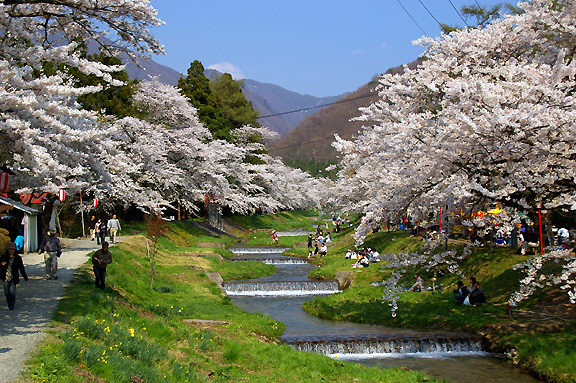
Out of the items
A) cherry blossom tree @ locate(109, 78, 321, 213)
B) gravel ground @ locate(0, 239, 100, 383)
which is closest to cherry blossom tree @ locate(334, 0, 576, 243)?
gravel ground @ locate(0, 239, 100, 383)

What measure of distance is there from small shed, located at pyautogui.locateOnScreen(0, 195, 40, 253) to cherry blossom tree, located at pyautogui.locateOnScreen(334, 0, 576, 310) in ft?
54.5

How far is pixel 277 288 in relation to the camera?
2798cm

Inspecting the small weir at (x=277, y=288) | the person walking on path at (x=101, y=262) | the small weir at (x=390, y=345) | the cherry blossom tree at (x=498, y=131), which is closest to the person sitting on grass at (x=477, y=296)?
the small weir at (x=390, y=345)

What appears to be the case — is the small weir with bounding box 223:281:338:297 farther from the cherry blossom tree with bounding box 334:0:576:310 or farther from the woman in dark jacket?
the woman in dark jacket

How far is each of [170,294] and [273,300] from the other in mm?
5515

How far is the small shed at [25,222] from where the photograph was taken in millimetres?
24828

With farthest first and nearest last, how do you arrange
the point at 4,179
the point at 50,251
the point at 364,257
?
the point at 364,257 → the point at 50,251 → the point at 4,179

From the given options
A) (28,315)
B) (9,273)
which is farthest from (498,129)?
(9,273)

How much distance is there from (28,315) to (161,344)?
9.87 ft

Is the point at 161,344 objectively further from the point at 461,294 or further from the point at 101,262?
the point at 461,294

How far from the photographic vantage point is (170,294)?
72.9 ft

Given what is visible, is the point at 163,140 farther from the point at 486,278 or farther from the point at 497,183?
the point at 497,183

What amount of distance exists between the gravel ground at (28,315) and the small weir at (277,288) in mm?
8714

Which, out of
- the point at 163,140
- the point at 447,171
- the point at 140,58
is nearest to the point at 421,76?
the point at 447,171
